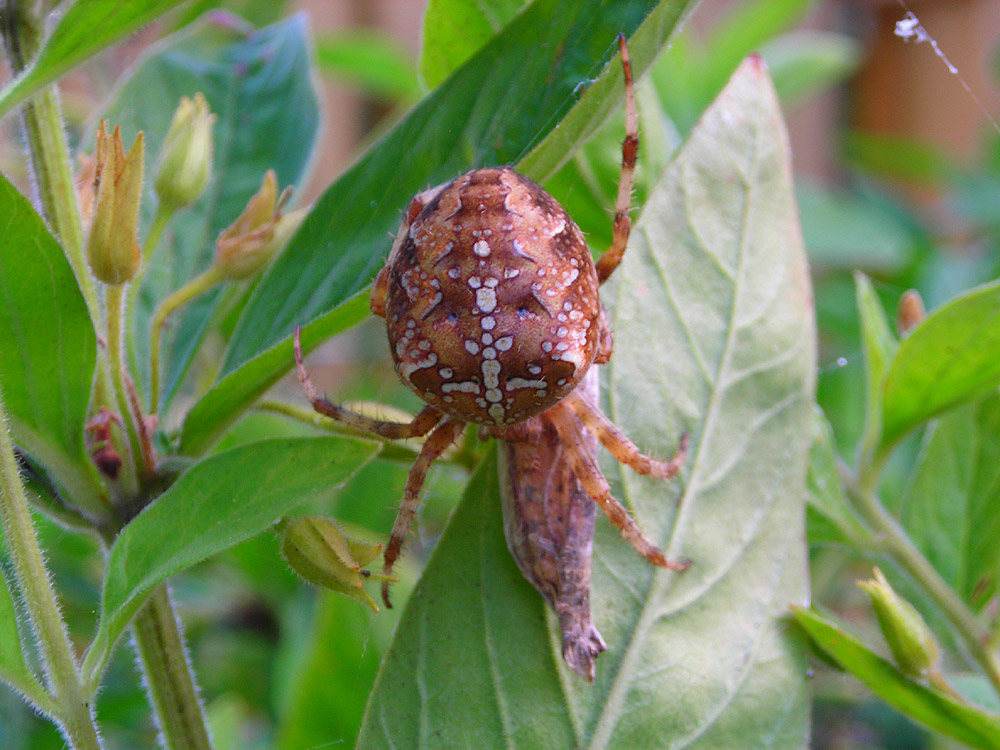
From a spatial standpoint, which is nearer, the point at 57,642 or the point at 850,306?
the point at 57,642

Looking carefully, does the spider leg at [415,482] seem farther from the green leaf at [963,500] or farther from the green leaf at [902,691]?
the green leaf at [963,500]

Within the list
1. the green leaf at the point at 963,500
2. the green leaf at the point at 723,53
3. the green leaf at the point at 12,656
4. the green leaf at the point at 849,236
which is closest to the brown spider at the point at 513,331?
the green leaf at the point at 12,656

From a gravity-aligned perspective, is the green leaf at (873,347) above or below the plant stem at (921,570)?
A: above

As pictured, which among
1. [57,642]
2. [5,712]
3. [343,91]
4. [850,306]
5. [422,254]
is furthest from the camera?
[343,91]

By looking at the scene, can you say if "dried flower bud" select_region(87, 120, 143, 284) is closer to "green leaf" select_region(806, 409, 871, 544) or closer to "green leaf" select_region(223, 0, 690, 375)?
"green leaf" select_region(223, 0, 690, 375)

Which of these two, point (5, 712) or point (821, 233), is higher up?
point (5, 712)

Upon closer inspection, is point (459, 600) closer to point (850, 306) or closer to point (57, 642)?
point (57, 642)

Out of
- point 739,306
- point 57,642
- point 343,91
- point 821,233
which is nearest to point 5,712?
point 57,642

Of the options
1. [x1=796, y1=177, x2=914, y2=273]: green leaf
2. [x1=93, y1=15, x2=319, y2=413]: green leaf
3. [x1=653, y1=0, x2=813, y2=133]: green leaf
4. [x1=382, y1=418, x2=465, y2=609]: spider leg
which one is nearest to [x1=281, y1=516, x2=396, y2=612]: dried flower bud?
[x1=382, y1=418, x2=465, y2=609]: spider leg

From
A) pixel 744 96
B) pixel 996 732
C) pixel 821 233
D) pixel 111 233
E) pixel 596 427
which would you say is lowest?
pixel 821 233
